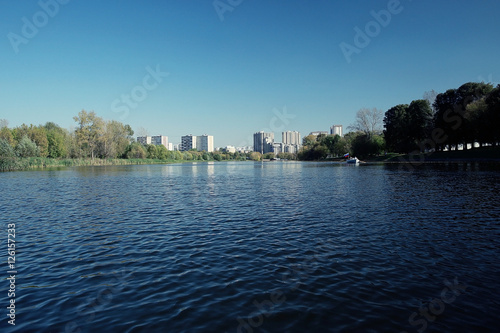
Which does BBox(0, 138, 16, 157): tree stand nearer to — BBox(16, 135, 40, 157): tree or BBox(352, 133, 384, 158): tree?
BBox(16, 135, 40, 157): tree

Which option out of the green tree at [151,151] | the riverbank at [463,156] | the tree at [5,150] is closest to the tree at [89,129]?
the tree at [5,150]

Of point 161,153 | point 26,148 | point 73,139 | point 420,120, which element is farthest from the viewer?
point 161,153

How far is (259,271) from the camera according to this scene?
9625 mm

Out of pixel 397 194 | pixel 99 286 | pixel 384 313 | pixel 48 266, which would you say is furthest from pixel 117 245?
pixel 397 194

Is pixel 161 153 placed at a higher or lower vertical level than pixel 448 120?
lower

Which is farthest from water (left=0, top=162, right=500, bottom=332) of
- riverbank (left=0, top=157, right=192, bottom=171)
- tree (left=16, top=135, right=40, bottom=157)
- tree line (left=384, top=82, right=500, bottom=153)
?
tree (left=16, top=135, right=40, bottom=157)

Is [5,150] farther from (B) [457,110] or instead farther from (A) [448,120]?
(B) [457,110]

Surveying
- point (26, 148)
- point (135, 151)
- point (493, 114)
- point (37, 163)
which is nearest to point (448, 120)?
point (493, 114)

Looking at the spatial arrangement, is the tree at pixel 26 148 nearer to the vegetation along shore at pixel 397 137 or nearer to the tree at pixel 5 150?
the vegetation along shore at pixel 397 137

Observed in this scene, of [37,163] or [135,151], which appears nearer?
[37,163]

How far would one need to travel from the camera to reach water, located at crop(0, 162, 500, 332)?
6.82 metres

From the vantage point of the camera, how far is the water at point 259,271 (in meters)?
6.82

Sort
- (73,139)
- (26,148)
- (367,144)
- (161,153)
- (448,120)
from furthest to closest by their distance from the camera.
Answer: (161,153) → (367,144) → (73,139) → (448,120) → (26,148)

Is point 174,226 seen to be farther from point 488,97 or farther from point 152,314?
point 488,97
